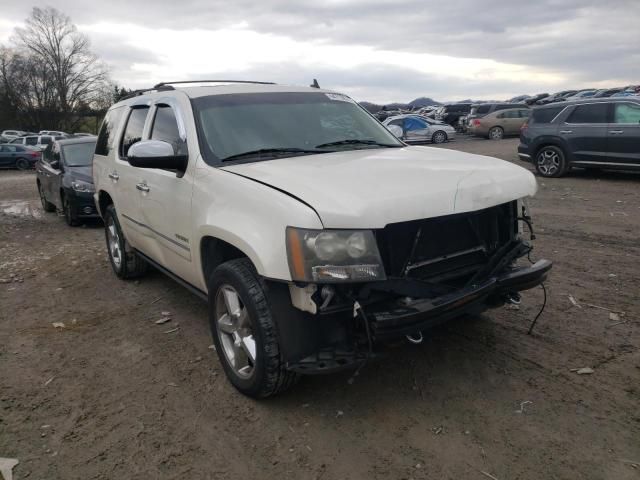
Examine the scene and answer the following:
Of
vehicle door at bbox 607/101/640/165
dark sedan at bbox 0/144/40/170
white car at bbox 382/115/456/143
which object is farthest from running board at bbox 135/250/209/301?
dark sedan at bbox 0/144/40/170

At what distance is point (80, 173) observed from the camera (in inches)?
381

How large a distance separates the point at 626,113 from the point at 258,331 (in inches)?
427

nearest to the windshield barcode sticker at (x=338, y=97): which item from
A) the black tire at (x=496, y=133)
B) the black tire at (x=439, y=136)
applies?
the black tire at (x=439, y=136)

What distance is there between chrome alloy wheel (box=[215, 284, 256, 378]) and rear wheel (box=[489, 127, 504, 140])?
25.1 m

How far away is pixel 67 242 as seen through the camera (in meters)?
8.44

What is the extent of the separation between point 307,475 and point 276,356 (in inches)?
25.1

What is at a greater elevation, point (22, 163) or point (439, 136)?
point (439, 136)

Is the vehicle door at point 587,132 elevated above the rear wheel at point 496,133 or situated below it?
above

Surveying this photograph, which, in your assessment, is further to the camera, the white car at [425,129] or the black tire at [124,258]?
the white car at [425,129]

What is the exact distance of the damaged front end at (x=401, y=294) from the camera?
2775mm

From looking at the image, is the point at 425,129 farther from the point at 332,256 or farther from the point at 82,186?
the point at 332,256

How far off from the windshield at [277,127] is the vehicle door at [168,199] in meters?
0.21

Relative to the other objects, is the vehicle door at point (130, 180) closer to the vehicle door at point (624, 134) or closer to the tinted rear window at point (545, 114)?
the vehicle door at point (624, 134)

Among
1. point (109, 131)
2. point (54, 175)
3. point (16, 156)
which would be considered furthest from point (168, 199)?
point (16, 156)
